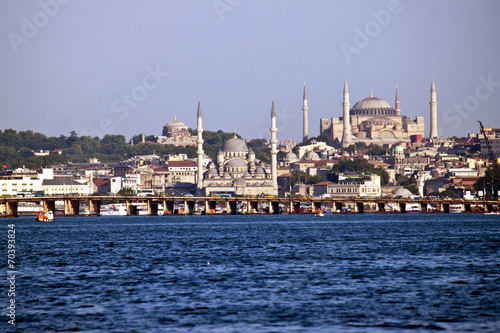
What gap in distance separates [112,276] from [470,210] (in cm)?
8904

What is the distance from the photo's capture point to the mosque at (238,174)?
166250 millimetres

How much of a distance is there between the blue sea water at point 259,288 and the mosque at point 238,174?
115865 mm

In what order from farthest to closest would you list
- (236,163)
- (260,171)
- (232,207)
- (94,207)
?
(236,163)
(260,171)
(232,207)
(94,207)

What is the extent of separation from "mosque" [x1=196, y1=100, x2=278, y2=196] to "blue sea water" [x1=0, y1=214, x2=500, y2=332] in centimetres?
11587

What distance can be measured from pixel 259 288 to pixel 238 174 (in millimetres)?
148002

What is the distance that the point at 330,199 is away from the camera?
120938 mm

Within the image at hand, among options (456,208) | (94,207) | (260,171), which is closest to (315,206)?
(456,208)

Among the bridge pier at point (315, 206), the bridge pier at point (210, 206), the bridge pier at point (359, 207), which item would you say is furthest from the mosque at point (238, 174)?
the bridge pier at point (315, 206)

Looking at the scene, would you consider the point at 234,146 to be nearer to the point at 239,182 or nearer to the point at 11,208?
the point at 239,182

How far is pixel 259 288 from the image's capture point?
30281 mm

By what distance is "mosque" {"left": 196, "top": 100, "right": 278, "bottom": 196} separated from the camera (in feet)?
545

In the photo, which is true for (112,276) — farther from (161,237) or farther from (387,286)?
(161,237)

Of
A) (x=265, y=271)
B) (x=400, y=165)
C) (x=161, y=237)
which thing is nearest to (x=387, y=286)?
(x=265, y=271)

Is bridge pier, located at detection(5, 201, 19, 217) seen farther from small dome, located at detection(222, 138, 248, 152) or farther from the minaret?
small dome, located at detection(222, 138, 248, 152)
